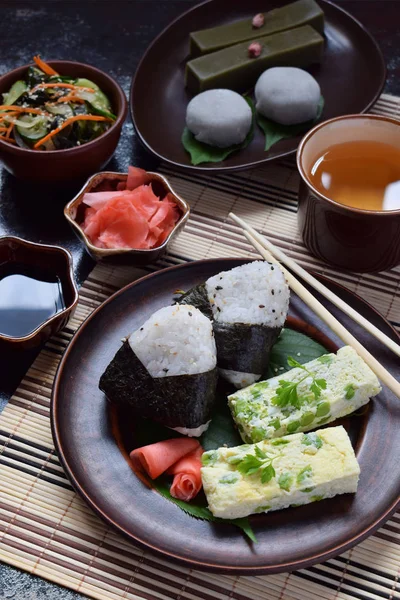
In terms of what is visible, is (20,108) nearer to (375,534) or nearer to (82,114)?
(82,114)

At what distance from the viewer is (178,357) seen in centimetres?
192

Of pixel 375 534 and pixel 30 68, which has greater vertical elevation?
pixel 30 68

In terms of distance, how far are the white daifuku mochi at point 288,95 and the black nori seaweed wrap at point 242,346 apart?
1082mm

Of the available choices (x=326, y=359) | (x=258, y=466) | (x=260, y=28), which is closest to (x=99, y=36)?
(x=260, y=28)

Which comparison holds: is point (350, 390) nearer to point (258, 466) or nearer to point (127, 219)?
point (258, 466)

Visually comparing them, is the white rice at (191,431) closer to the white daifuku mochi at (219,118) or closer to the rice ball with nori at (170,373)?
the rice ball with nori at (170,373)

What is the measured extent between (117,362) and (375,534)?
83 centimetres

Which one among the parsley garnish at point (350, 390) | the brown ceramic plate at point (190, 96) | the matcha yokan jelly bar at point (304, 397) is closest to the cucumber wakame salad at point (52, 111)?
the brown ceramic plate at point (190, 96)

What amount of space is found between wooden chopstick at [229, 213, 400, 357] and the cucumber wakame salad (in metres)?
0.69

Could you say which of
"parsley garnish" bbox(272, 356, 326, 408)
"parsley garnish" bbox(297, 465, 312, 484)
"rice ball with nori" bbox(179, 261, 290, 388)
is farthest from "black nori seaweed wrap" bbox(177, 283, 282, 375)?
"parsley garnish" bbox(297, 465, 312, 484)

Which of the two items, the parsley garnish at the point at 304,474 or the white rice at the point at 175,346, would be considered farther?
the white rice at the point at 175,346

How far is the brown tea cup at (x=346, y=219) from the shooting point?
224 cm

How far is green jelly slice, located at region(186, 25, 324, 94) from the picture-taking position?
9.61 ft

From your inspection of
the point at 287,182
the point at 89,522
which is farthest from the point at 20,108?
the point at 89,522
